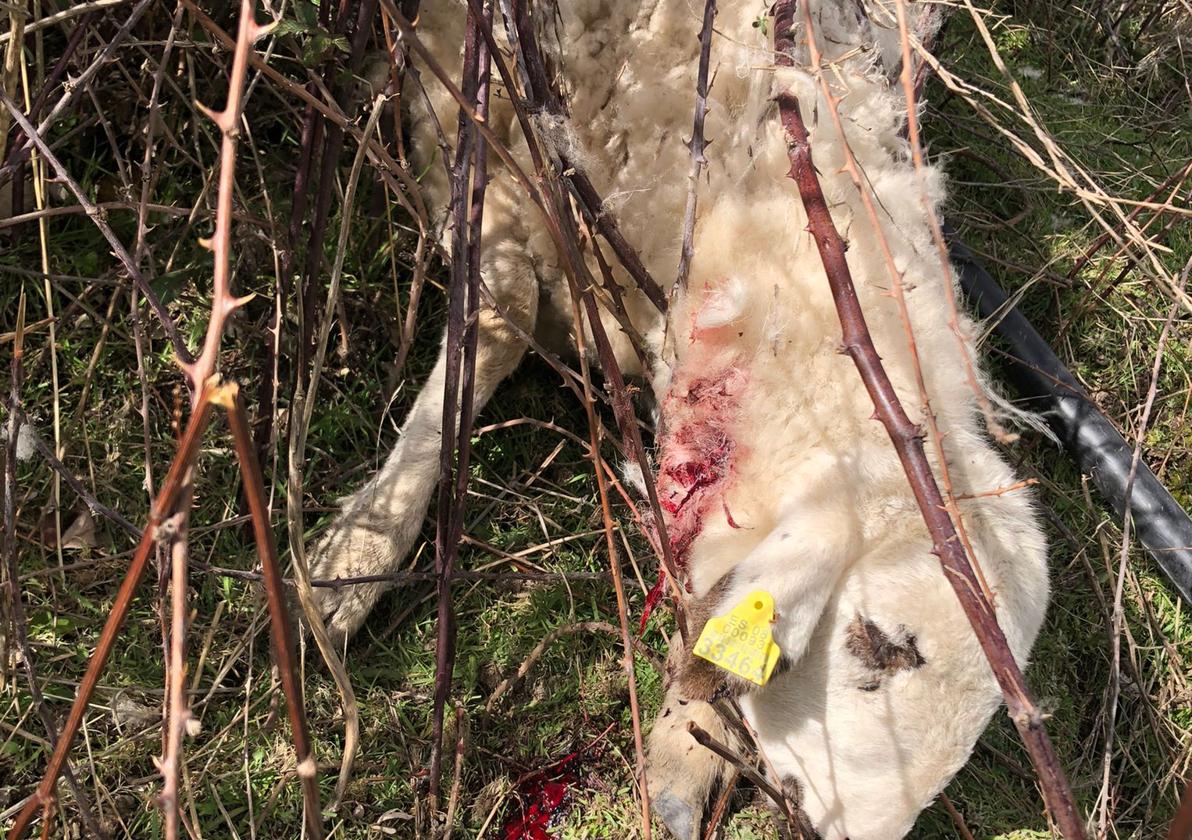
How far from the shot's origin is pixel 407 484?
2850 mm

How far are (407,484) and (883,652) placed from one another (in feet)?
4.98

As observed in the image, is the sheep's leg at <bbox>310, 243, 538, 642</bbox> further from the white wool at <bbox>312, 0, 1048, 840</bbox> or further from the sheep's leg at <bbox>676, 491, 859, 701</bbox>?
the sheep's leg at <bbox>676, 491, 859, 701</bbox>

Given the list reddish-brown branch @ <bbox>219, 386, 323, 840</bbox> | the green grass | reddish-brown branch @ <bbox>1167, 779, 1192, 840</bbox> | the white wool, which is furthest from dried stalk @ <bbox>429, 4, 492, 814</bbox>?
reddish-brown branch @ <bbox>1167, 779, 1192, 840</bbox>

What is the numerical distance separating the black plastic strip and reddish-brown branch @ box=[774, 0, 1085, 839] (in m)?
1.55

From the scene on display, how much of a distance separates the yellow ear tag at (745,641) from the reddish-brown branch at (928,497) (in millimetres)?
401

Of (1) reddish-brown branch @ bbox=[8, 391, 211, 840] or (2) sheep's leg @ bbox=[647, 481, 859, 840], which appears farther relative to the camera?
(2) sheep's leg @ bbox=[647, 481, 859, 840]

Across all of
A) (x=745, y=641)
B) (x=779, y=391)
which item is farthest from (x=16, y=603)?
(x=779, y=391)

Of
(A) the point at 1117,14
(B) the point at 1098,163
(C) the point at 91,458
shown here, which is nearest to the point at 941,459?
(C) the point at 91,458

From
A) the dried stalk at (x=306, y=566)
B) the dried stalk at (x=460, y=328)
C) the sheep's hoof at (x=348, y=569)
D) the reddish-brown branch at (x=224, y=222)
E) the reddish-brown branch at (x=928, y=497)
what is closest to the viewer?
the reddish-brown branch at (x=224, y=222)

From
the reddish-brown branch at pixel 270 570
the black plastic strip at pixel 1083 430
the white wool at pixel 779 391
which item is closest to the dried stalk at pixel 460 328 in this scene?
the white wool at pixel 779 391

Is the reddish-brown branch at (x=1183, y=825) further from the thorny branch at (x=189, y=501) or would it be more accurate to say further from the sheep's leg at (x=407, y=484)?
the sheep's leg at (x=407, y=484)

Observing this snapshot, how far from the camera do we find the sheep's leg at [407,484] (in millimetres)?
2734

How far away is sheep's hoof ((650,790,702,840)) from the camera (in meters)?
2.53

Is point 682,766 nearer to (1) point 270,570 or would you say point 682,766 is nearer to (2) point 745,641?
(2) point 745,641
